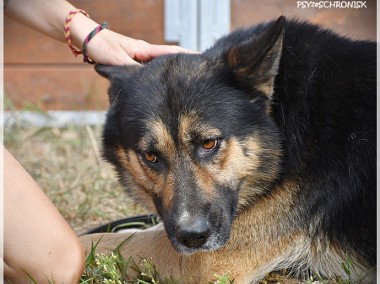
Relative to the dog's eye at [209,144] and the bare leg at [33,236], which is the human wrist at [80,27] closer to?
the bare leg at [33,236]

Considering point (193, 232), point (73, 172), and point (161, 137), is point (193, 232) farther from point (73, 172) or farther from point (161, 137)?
point (73, 172)

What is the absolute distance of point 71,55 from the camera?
6.47 m

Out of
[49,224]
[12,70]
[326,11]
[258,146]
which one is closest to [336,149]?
[258,146]

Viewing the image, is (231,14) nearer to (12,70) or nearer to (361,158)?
(12,70)

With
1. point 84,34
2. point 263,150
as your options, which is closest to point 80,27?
point 84,34

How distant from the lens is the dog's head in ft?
9.45

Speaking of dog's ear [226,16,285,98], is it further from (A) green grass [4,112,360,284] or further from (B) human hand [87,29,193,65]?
(A) green grass [4,112,360,284]

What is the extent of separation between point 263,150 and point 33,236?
1102 mm

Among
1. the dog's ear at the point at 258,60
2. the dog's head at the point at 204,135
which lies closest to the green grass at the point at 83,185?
the dog's head at the point at 204,135

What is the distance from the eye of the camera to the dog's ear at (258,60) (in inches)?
114

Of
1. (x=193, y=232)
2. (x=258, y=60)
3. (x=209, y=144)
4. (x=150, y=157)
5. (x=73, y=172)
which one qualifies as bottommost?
(x=73, y=172)

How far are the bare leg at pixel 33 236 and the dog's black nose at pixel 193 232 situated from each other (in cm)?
57

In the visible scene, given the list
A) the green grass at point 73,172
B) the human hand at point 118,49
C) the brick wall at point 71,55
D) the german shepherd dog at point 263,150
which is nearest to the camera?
the german shepherd dog at point 263,150

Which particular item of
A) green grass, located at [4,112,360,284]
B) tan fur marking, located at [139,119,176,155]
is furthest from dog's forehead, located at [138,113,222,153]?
green grass, located at [4,112,360,284]
